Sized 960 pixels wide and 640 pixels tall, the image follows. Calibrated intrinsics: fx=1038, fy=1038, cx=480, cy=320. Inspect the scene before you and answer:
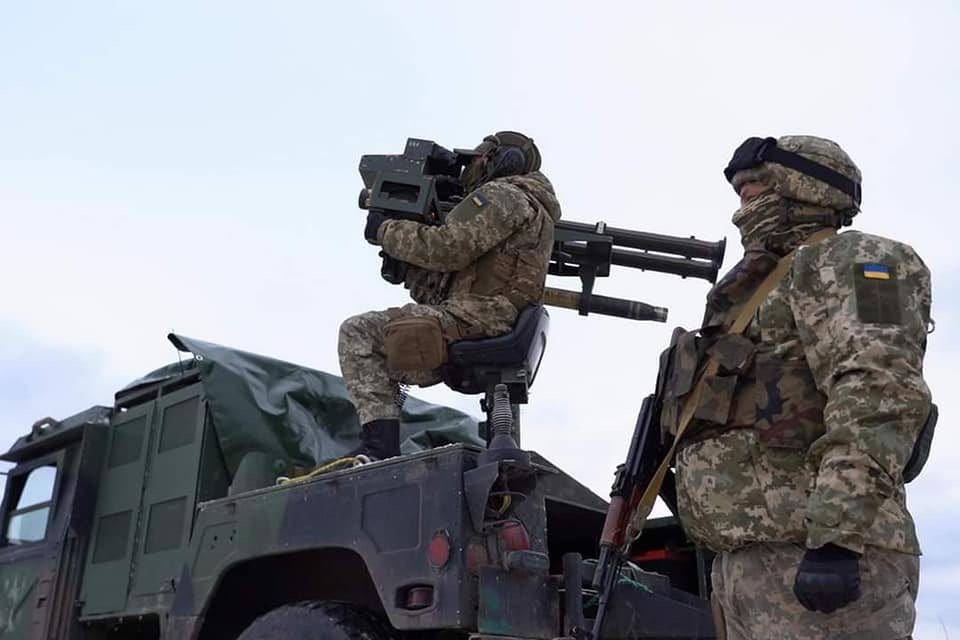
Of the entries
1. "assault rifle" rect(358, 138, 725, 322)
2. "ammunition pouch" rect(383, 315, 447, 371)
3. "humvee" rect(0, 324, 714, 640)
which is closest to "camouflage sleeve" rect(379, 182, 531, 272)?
"ammunition pouch" rect(383, 315, 447, 371)

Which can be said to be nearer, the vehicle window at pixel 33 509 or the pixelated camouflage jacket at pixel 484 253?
the pixelated camouflage jacket at pixel 484 253

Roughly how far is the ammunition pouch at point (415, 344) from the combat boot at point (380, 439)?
23 cm

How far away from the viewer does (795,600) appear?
232cm

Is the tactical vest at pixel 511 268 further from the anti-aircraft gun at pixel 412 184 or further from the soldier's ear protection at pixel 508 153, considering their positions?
the anti-aircraft gun at pixel 412 184

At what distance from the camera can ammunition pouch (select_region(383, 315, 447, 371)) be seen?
12.8ft

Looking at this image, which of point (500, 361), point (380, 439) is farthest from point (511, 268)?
point (380, 439)

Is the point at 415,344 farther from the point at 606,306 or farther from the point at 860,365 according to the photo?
the point at 860,365

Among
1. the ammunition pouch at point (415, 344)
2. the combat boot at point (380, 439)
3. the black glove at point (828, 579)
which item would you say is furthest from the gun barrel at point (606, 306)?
the black glove at point (828, 579)

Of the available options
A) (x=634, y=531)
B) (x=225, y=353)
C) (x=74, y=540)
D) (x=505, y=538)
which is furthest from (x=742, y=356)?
(x=74, y=540)

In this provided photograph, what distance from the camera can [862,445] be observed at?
2.17m

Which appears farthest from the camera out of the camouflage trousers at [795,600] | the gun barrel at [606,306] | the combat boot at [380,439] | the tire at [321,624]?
the gun barrel at [606,306]

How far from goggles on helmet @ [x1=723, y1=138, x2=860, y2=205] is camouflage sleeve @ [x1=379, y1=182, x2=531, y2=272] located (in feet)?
4.60

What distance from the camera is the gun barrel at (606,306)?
500cm

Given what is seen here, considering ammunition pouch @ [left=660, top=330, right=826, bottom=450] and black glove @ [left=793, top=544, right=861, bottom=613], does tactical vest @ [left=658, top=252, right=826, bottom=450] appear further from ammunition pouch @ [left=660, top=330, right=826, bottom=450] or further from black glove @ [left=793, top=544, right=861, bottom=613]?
black glove @ [left=793, top=544, right=861, bottom=613]
